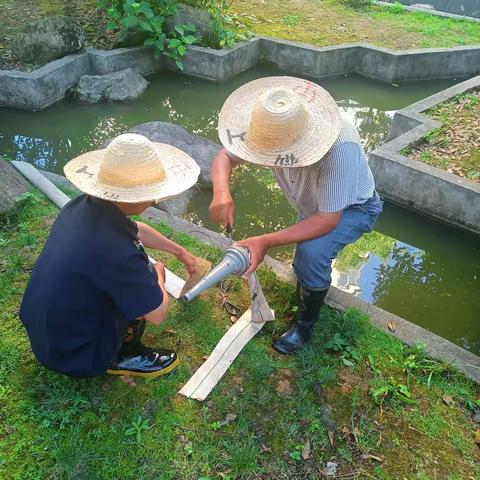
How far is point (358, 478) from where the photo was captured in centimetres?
252

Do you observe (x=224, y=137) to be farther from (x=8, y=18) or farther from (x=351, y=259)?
(x=8, y=18)

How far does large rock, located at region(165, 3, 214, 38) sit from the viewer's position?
7.83 m

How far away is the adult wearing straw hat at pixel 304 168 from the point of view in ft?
7.75

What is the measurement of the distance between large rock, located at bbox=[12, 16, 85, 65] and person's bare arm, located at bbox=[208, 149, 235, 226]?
5.54m

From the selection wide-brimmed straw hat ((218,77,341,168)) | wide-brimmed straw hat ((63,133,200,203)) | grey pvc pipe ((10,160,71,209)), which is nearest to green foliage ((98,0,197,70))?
grey pvc pipe ((10,160,71,209))

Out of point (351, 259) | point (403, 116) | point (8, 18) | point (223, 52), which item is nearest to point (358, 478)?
point (351, 259)

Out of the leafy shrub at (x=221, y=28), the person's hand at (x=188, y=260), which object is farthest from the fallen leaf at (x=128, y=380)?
the leafy shrub at (x=221, y=28)

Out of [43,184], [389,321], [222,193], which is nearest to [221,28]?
[43,184]

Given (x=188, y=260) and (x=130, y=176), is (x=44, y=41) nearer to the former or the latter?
(x=188, y=260)

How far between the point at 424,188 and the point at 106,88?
496 cm

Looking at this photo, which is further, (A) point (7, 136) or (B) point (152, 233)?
(A) point (7, 136)

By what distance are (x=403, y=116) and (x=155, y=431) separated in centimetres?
519

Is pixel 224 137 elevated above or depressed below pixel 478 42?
above

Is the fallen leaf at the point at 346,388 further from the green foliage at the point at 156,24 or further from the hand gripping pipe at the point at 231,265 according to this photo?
the green foliage at the point at 156,24
